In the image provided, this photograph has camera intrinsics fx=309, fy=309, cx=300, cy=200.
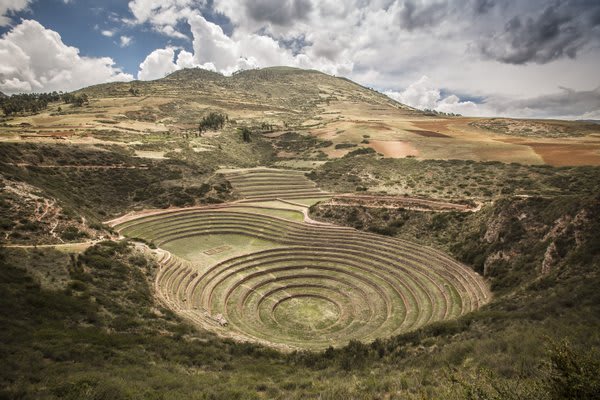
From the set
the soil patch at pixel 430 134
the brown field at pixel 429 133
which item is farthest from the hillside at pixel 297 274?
the brown field at pixel 429 133

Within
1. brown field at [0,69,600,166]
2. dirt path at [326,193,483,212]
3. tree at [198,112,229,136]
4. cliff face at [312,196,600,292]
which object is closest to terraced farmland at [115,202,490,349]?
cliff face at [312,196,600,292]

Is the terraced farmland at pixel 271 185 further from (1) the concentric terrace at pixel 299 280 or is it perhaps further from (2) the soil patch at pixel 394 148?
(2) the soil patch at pixel 394 148

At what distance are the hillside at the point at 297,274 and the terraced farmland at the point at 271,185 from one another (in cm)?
37

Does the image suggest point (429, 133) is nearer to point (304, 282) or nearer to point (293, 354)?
point (304, 282)

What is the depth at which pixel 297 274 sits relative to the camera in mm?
25188

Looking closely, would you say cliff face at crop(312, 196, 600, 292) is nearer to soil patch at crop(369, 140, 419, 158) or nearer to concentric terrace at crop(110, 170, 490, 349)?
concentric terrace at crop(110, 170, 490, 349)

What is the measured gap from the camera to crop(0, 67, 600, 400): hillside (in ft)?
31.4

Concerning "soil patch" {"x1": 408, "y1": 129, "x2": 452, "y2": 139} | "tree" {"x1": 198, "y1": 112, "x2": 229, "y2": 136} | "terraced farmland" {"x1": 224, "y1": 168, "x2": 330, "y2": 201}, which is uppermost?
"tree" {"x1": 198, "y1": 112, "x2": 229, "y2": 136}

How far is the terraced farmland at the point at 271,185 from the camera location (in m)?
44.8

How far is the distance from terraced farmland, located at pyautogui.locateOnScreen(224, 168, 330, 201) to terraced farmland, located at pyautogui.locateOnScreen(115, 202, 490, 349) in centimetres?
1218

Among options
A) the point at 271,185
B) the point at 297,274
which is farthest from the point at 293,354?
the point at 271,185

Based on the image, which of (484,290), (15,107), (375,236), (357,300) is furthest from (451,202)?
(15,107)

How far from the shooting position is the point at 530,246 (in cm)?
2064

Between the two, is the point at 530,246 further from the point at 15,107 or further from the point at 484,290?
the point at 15,107
